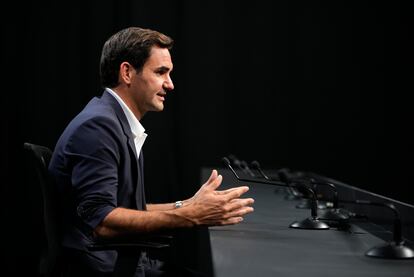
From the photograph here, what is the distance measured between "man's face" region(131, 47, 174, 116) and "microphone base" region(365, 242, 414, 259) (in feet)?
3.25

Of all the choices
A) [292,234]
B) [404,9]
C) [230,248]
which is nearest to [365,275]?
[230,248]

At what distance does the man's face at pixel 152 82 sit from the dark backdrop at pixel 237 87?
3.62m

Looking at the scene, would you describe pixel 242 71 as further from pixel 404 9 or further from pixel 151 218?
pixel 151 218

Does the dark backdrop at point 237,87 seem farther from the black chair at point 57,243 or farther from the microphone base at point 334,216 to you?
the black chair at point 57,243

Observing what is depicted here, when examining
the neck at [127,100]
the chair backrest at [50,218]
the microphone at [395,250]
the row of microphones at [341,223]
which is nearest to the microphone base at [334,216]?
the row of microphones at [341,223]

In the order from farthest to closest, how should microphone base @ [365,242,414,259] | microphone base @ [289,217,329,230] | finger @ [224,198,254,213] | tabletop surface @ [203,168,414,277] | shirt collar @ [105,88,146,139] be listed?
shirt collar @ [105,88,146,139]
microphone base @ [289,217,329,230]
finger @ [224,198,254,213]
microphone base @ [365,242,414,259]
tabletop surface @ [203,168,414,277]

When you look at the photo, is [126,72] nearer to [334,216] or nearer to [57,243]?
[57,243]

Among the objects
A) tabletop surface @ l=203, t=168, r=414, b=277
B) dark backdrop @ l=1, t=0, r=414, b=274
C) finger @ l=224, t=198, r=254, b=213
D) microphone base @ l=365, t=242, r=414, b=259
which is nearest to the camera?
tabletop surface @ l=203, t=168, r=414, b=277

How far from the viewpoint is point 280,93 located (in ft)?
20.6

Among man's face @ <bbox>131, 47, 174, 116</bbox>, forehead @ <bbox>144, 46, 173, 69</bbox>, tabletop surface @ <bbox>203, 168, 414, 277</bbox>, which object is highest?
forehead @ <bbox>144, 46, 173, 69</bbox>

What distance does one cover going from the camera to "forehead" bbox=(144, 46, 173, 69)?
234 centimetres

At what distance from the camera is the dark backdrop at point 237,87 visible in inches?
237

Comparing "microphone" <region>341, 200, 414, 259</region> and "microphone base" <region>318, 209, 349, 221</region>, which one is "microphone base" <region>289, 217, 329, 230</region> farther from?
"microphone" <region>341, 200, 414, 259</region>

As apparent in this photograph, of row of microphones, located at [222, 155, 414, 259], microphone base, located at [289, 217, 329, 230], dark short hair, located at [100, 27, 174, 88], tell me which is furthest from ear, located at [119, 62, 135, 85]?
microphone base, located at [289, 217, 329, 230]
